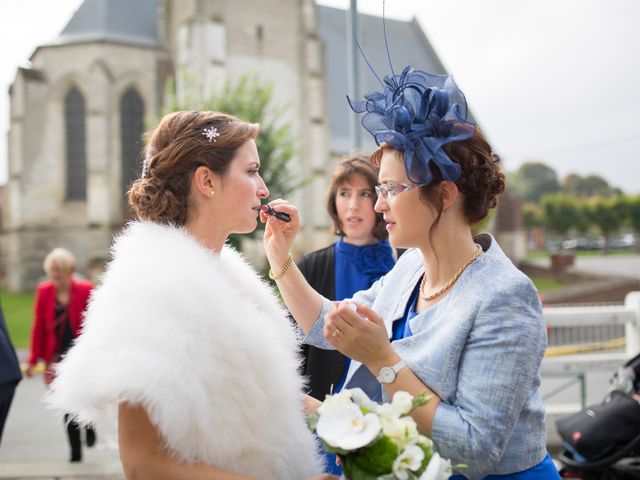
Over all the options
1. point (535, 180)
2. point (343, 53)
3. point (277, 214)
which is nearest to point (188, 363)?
point (277, 214)

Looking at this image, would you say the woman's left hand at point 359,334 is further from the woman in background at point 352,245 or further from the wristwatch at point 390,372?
the woman in background at point 352,245

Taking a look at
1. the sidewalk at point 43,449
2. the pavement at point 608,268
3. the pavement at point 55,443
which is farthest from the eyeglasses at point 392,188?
the pavement at point 608,268

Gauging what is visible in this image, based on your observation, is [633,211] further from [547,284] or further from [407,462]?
[407,462]

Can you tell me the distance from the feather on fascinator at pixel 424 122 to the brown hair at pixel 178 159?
55 cm

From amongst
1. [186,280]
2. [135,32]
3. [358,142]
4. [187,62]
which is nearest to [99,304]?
[186,280]

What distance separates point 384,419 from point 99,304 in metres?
0.94

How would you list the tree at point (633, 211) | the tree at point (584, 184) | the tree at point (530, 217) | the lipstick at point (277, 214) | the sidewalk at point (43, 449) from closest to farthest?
1. the lipstick at point (277, 214)
2. the sidewalk at point (43, 449)
3. the tree at point (633, 211)
4. the tree at point (530, 217)
5. the tree at point (584, 184)

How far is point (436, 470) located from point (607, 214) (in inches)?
2319

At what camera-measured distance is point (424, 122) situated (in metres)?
1.95

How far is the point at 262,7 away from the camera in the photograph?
2731cm

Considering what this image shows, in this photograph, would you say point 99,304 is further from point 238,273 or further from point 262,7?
point 262,7

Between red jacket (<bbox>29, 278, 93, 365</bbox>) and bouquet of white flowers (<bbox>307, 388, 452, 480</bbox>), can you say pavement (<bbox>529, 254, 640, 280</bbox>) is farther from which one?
bouquet of white flowers (<bbox>307, 388, 452, 480</bbox>)

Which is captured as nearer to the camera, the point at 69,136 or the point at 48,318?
the point at 48,318

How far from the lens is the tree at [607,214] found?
54.7 metres
